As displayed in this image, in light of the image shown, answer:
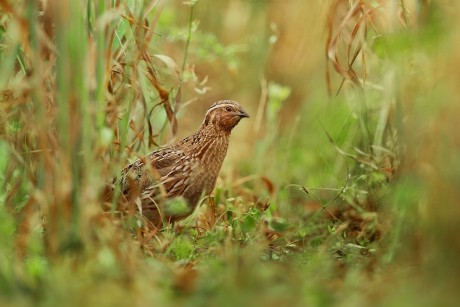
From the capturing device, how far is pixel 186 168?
5.46 metres

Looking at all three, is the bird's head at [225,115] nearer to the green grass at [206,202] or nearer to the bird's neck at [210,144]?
the bird's neck at [210,144]

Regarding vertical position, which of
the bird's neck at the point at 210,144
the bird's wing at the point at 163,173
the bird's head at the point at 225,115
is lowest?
the bird's wing at the point at 163,173

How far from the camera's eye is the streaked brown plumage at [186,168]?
524 centimetres

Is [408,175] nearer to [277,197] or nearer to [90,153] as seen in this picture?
[90,153]

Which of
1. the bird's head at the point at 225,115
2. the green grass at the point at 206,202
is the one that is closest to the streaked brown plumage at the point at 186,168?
the bird's head at the point at 225,115

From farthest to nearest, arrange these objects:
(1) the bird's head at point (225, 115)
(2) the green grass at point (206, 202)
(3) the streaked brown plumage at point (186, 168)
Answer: (1) the bird's head at point (225, 115) → (3) the streaked brown plumage at point (186, 168) → (2) the green grass at point (206, 202)

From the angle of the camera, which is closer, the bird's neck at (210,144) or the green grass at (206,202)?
the green grass at (206,202)

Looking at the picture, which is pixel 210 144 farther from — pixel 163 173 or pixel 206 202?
pixel 206 202

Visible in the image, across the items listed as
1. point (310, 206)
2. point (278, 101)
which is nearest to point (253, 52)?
point (278, 101)

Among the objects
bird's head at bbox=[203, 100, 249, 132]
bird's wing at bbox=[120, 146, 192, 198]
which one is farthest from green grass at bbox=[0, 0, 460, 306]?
bird's head at bbox=[203, 100, 249, 132]

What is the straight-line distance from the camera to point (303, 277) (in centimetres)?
369

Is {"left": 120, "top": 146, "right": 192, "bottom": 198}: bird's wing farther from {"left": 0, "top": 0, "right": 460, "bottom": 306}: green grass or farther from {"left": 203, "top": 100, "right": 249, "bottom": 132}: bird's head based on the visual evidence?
{"left": 203, "top": 100, "right": 249, "bottom": 132}: bird's head

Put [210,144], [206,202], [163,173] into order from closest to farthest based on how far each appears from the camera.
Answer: [163,173] → [210,144] → [206,202]

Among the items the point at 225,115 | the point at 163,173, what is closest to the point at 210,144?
the point at 225,115
